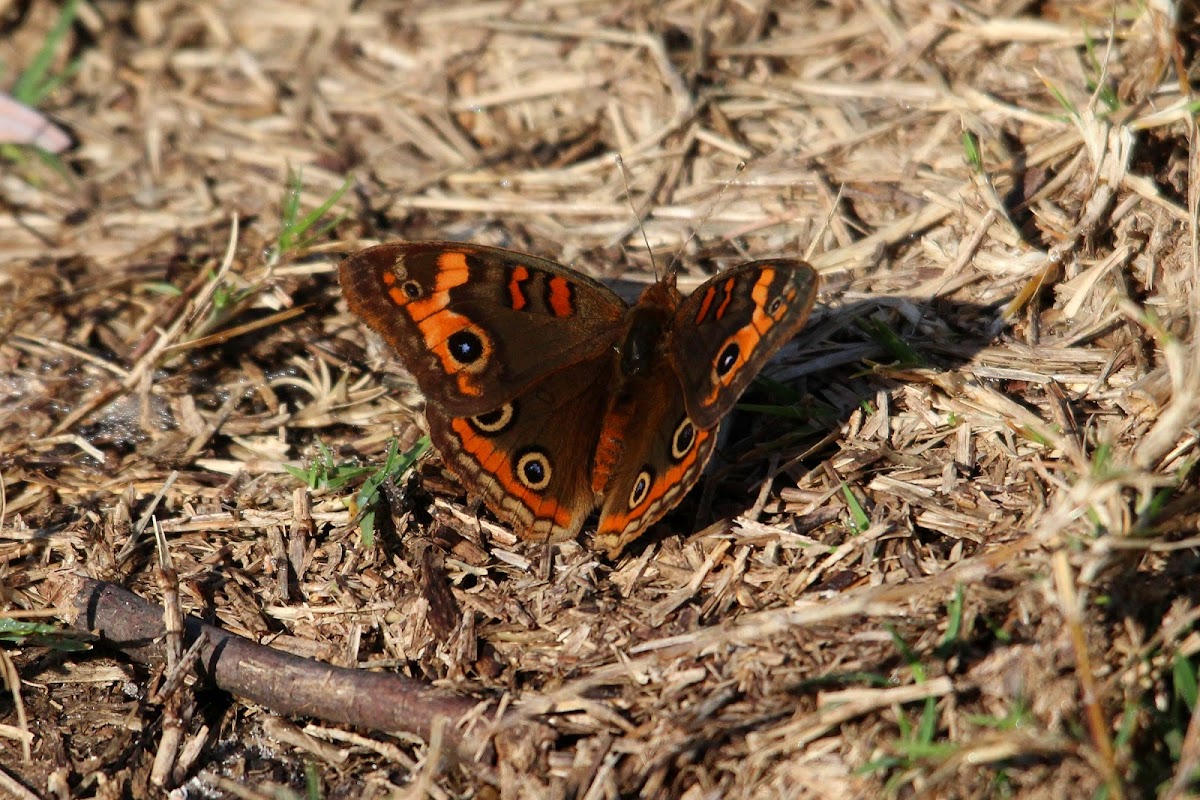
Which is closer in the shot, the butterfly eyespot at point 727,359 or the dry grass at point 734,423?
the dry grass at point 734,423

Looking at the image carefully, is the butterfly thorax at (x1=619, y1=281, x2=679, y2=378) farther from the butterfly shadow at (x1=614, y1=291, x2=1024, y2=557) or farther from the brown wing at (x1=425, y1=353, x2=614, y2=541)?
the butterfly shadow at (x1=614, y1=291, x2=1024, y2=557)

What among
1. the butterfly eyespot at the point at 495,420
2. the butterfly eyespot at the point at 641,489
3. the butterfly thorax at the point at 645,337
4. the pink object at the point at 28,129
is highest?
the butterfly thorax at the point at 645,337

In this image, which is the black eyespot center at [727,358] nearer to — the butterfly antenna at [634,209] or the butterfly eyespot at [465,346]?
the butterfly eyespot at [465,346]

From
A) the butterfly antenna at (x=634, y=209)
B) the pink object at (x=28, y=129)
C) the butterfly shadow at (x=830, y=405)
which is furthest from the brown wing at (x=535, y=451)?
the pink object at (x=28, y=129)

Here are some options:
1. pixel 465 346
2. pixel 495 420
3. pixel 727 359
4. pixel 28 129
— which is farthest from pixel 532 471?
pixel 28 129

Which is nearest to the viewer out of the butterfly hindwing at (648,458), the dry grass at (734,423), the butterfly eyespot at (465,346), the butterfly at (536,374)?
the dry grass at (734,423)

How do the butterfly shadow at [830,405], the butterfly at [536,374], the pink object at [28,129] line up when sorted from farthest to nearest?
1. the pink object at [28,129]
2. the butterfly shadow at [830,405]
3. the butterfly at [536,374]

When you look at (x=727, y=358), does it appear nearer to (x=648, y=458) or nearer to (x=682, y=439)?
(x=682, y=439)

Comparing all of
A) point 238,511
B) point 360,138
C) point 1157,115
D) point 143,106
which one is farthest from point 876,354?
point 143,106
